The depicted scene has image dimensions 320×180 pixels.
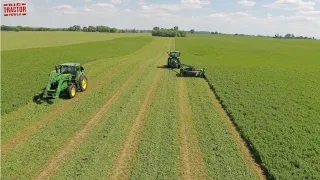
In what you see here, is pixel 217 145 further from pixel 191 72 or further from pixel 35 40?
pixel 35 40

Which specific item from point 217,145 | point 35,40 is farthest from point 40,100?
point 35,40

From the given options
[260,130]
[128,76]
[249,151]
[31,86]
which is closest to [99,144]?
[249,151]

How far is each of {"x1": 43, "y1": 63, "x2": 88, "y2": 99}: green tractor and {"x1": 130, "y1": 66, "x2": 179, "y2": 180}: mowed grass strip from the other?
17.5 ft

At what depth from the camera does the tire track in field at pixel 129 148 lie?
891cm

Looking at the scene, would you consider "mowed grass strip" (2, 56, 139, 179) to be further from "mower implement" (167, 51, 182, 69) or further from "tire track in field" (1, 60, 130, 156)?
"mower implement" (167, 51, 182, 69)

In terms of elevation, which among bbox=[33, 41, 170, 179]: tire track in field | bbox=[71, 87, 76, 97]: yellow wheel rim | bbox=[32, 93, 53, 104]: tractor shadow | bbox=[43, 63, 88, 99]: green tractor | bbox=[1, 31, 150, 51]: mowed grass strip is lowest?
bbox=[33, 41, 170, 179]: tire track in field

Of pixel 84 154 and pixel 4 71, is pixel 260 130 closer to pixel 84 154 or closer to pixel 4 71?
pixel 84 154

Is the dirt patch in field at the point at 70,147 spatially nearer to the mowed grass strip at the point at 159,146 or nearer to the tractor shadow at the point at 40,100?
the mowed grass strip at the point at 159,146

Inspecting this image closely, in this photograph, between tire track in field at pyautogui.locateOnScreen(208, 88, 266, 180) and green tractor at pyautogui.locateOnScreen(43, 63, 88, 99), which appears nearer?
tire track in field at pyautogui.locateOnScreen(208, 88, 266, 180)

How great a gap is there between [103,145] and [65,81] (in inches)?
306

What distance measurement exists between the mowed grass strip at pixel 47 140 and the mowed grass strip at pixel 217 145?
5.65m

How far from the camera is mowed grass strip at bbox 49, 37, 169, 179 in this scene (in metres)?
8.88

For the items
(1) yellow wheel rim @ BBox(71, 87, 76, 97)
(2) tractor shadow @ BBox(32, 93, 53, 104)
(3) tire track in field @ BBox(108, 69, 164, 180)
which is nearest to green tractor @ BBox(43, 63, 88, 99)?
(1) yellow wheel rim @ BBox(71, 87, 76, 97)

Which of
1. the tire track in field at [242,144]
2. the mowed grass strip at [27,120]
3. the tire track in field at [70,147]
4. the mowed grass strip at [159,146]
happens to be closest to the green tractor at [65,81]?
the mowed grass strip at [27,120]
